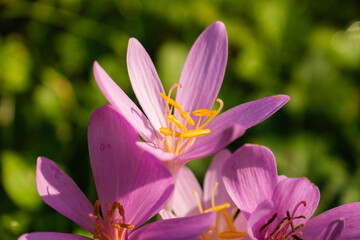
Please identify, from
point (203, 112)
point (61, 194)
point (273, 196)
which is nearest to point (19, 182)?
point (61, 194)

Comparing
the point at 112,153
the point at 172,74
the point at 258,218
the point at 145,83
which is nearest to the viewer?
the point at 258,218

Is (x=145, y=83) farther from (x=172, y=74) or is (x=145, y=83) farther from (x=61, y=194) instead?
(x=172, y=74)

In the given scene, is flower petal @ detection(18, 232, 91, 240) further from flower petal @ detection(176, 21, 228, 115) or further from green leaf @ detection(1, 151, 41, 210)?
green leaf @ detection(1, 151, 41, 210)

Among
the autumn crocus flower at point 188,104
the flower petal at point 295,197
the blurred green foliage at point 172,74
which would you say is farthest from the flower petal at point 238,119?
the blurred green foliage at point 172,74

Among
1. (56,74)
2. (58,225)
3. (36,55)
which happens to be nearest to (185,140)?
(58,225)

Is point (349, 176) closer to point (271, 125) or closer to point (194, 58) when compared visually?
point (271, 125)
